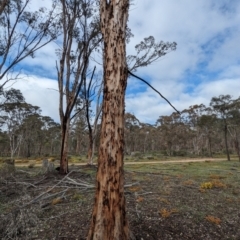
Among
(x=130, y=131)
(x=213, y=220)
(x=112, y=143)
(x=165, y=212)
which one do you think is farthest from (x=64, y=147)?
(x=130, y=131)

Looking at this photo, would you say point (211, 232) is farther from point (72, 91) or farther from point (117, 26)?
point (72, 91)

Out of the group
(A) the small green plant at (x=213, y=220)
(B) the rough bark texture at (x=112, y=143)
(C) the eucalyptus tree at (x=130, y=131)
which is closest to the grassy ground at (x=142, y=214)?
(A) the small green plant at (x=213, y=220)

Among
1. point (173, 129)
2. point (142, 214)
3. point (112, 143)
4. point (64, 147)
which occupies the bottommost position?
point (142, 214)

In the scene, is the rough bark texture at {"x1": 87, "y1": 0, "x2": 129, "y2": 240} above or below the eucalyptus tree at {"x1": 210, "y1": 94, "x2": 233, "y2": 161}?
below

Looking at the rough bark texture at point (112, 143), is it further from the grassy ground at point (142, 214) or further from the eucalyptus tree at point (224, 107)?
the eucalyptus tree at point (224, 107)

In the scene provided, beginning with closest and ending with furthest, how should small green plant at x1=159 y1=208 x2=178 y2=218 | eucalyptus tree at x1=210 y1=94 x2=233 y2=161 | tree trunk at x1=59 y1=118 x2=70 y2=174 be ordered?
small green plant at x1=159 y1=208 x2=178 y2=218, tree trunk at x1=59 y1=118 x2=70 y2=174, eucalyptus tree at x1=210 y1=94 x2=233 y2=161

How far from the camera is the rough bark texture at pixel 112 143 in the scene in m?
3.24

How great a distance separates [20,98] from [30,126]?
14551 mm

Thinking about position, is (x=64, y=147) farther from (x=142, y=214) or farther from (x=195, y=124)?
(x=195, y=124)

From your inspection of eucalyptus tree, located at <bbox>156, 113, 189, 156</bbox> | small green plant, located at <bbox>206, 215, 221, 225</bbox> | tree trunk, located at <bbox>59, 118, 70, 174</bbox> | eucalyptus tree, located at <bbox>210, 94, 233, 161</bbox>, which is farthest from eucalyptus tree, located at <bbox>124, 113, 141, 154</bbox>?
small green plant, located at <bbox>206, 215, 221, 225</bbox>

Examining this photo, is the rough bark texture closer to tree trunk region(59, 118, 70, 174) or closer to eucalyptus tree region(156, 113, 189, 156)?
tree trunk region(59, 118, 70, 174)

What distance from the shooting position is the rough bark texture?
127 inches

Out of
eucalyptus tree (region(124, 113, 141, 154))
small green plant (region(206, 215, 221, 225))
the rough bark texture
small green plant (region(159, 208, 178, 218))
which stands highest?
eucalyptus tree (region(124, 113, 141, 154))

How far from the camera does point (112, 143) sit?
10.8ft
